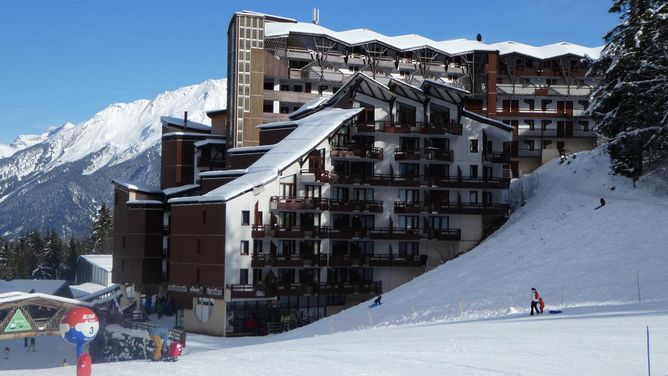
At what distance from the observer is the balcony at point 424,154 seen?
75.9 meters

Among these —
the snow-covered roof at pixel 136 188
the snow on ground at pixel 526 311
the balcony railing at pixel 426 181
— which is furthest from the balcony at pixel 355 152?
the snow-covered roof at pixel 136 188

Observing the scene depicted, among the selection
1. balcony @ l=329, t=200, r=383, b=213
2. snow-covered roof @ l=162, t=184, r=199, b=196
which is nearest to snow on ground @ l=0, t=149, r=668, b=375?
balcony @ l=329, t=200, r=383, b=213

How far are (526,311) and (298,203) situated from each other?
2768 centimetres

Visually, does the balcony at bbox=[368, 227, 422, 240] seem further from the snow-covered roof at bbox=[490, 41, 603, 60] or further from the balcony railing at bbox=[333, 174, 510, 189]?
the snow-covered roof at bbox=[490, 41, 603, 60]

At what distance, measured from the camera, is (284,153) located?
2896 inches

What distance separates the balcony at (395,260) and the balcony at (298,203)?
20.7 ft

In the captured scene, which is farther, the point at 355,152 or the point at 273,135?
the point at 273,135

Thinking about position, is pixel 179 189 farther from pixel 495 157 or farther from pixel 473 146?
pixel 495 157

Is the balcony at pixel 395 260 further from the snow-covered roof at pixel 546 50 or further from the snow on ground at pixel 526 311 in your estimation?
the snow-covered roof at pixel 546 50

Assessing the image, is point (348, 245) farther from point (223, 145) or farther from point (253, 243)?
point (223, 145)

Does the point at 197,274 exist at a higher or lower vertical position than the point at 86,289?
higher

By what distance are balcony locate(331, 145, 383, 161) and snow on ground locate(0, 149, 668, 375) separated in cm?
1256

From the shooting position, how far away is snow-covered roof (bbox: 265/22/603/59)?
94688 mm

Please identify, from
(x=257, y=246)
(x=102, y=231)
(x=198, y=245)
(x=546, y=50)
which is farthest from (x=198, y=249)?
(x=102, y=231)
